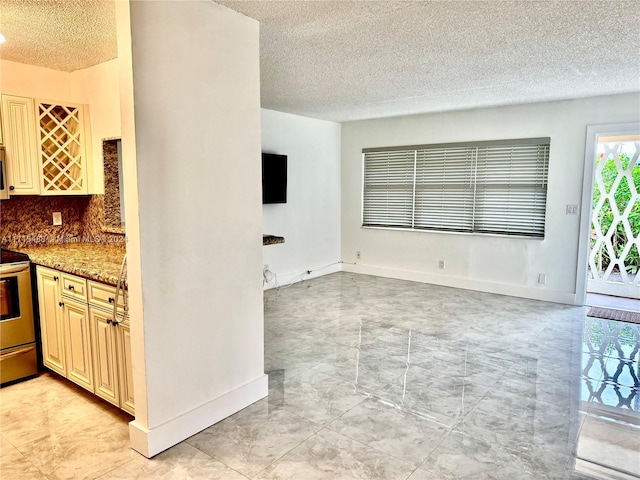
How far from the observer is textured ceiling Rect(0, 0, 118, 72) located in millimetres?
2375

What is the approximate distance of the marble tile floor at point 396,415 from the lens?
2176 mm

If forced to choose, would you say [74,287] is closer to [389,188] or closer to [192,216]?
[192,216]

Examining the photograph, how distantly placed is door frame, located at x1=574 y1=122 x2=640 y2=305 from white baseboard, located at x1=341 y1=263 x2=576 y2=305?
0.17 metres

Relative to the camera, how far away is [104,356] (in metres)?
2.62

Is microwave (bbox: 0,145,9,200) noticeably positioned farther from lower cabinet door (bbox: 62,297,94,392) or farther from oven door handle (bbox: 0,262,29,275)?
lower cabinet door (bbox: 62,297,94,392)

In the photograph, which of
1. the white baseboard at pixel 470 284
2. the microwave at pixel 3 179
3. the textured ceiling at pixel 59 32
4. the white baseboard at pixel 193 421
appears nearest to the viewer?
the white baseboard at pixel 193 421

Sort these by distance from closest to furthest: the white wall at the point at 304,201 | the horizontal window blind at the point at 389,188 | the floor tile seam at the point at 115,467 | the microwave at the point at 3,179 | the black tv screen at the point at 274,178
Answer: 1. the floor tile seam at the point at 115,467
2. the microwave at the point at 3,179
3. the black tv screen at the point at 274,178
4. the white wall at the point at 304,201
5. the horizontal window blind at the point at 389,188

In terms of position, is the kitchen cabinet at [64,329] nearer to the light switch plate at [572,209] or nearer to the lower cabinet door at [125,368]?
the lower cabinet door at [125,368]

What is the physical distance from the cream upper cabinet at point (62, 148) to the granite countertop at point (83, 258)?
0.47 meters

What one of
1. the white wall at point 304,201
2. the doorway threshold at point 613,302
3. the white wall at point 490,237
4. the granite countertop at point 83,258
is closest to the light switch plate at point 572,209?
the white wall at point 490,237

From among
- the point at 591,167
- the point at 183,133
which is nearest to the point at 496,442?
the point at 183,133

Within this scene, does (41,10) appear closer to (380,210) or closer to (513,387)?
(513,387)

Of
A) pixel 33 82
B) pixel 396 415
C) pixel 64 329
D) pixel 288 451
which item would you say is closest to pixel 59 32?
pixel 33 82

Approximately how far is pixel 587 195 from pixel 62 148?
5301mm
